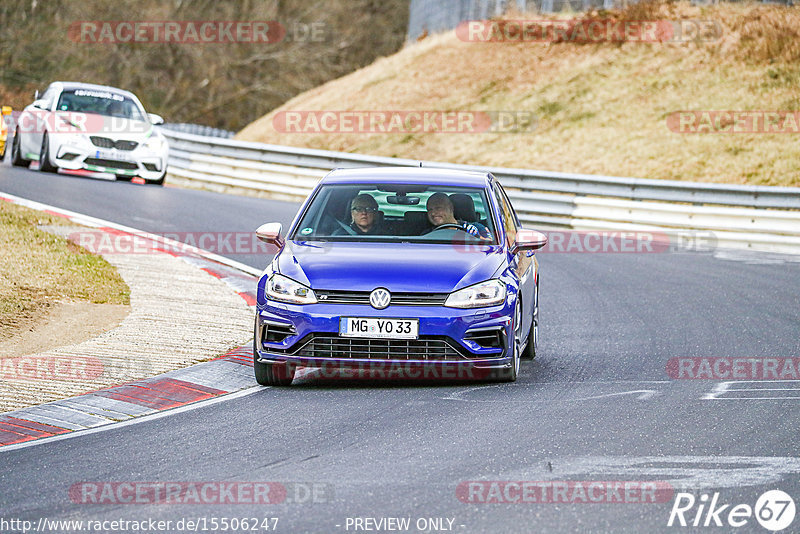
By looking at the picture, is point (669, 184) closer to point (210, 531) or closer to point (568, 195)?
point (568, 195)

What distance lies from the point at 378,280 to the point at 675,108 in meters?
26.1

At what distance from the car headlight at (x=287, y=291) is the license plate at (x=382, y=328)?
1.13 ft

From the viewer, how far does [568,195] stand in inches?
943

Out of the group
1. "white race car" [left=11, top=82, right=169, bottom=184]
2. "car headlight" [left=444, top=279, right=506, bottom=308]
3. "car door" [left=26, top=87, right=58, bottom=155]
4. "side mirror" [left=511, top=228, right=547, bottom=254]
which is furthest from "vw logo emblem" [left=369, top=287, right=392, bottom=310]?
"car door" [left=26, top=87, right=58, bottom=155]

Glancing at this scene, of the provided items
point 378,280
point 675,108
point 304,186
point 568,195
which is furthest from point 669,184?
point 378,280

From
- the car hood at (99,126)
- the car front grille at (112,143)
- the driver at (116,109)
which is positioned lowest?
the car front grille at (112,143)

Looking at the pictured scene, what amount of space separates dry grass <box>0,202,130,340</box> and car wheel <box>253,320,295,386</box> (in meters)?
2.62

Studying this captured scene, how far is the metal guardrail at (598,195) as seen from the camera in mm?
21422

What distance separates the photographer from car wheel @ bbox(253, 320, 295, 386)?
9047 mm

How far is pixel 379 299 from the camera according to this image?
870 centimetres

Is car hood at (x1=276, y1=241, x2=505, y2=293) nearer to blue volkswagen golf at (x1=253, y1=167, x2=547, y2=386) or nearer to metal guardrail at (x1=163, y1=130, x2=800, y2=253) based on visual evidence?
blue volkswagen golf at (x1=253, y1=167, x2=547, y2=386)
